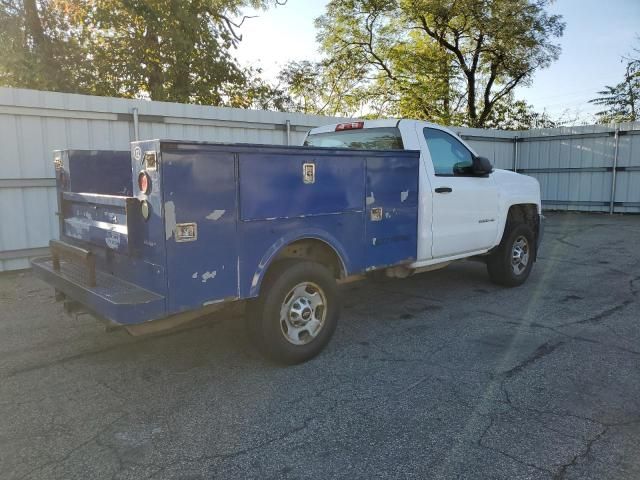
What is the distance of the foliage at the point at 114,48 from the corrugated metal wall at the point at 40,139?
28.8ft

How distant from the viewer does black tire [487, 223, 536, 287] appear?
6.40 meters

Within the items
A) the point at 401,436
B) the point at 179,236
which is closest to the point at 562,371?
the point at 401,436

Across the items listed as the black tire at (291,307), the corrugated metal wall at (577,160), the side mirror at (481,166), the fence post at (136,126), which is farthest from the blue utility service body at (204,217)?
the corrugated metal wall at (577,160)

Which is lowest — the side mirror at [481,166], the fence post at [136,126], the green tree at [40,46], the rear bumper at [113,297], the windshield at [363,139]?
the rear bumper at [113,297]

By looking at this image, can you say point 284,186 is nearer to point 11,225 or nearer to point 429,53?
point 11,225

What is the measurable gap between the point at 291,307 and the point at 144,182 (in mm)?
1491

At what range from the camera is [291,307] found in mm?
3951

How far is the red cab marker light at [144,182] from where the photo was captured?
3176 millimetres

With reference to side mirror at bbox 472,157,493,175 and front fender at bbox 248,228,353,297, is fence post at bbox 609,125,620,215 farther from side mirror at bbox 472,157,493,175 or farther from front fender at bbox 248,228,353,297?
front fender at bbox 248,228,353,297

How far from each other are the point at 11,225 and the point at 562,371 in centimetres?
759

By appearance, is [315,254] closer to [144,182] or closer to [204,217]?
[204,217]

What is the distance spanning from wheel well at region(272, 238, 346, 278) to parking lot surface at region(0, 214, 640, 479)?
0.75 meters

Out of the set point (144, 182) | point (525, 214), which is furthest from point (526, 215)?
point (144, 182)

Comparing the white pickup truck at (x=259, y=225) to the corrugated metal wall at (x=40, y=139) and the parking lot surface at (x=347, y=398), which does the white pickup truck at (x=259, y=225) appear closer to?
the parking lot surface at (x=347, y=398)
